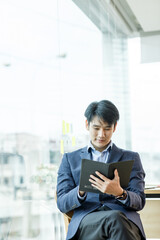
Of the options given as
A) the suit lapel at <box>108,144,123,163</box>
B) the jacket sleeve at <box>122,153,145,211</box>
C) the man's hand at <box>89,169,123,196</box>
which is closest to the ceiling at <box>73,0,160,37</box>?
the suit lapel at <box>108,144,123,163</box>

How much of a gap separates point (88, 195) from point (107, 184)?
28 cm

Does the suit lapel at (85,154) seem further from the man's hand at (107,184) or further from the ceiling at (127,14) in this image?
the ceiling at (127,14)

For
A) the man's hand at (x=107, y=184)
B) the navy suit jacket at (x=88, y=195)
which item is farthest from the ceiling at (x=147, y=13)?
the man's hand at (x=107, y=184)

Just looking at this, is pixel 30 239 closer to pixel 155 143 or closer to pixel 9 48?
pixel 9 48

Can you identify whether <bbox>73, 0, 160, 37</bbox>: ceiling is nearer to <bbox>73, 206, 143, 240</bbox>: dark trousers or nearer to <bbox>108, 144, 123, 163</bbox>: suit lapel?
<bbox>108, 144, 123, 163</bbox>: suit lapel

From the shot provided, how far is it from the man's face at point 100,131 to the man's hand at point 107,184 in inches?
13.4

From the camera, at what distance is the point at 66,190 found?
2320 millimetres

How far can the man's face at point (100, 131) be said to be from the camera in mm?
2354

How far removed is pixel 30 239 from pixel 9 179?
1.85ft

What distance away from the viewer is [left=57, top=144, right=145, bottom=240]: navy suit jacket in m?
2.19

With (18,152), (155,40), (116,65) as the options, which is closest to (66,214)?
(18,152)

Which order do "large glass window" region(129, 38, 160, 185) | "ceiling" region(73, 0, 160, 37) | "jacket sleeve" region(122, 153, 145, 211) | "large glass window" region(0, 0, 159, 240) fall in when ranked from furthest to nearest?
"large glass window" region(129, 38, 160, 185), "ceiling" region(73, 0, 160, 37), "large glass window" region(0, 0, 159, 240), "jacket sleeve" region(122, 153, 145, 211)

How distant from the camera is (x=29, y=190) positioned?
279cm

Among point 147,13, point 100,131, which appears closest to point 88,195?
point 100,131
